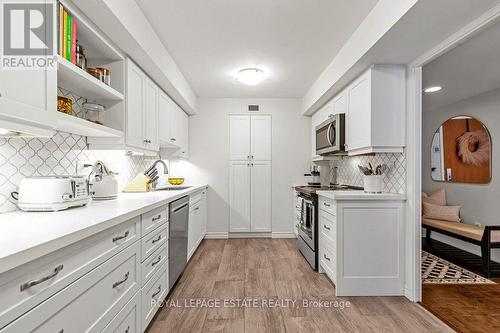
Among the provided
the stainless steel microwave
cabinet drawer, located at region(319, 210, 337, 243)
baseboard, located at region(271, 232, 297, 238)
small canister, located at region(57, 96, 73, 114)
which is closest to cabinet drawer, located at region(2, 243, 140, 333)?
small canister, located at region(57, 96, 73, 114)

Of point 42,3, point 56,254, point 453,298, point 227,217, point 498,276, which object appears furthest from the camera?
point 227,217

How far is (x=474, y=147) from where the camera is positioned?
387 centimetres

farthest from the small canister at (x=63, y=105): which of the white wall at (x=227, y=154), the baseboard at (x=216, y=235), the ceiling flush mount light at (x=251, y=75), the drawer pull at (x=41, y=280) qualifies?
the baseboard at (x=216, y=235)

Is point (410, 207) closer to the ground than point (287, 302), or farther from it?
farther from it

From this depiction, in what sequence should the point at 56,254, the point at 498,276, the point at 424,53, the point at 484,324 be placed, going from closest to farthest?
the point at 56,254, the point at 484,324, the point at 424,53, the point at 498,276

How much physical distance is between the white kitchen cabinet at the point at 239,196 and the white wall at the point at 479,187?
317cm

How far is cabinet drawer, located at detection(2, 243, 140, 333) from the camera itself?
0.89m

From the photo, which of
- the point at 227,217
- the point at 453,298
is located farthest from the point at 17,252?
the point at 227,217

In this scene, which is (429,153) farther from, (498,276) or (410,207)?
(410,207)

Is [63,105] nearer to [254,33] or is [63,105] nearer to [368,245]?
[254,33]

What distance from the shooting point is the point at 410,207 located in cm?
240

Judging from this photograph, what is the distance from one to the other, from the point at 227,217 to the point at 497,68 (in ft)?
13.6

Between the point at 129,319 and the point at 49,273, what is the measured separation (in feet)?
2.74

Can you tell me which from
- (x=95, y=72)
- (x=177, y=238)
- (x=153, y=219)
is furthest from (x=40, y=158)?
(x=177, y=238)
